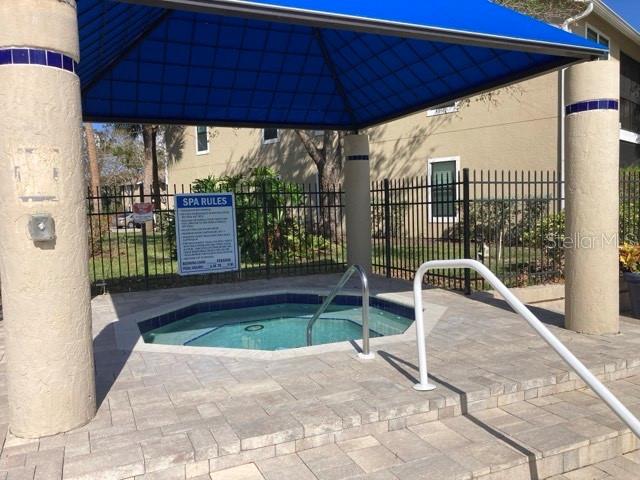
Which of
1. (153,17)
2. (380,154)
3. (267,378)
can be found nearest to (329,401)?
(267,378)

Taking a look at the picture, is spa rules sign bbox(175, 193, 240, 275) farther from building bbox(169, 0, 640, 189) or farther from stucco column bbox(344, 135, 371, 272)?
building bbox(169, 0, 640, 189)

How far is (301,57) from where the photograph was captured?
914 cm

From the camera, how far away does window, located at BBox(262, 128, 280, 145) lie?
72.1ft

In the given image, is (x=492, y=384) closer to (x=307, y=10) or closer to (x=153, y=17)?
(x=307, y=10)

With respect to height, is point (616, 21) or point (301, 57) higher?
point (616, 21)

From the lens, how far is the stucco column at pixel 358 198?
10.6 meters

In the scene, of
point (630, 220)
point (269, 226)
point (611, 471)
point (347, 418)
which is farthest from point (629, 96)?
point (347, 418)

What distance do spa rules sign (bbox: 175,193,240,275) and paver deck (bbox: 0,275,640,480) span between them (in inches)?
157

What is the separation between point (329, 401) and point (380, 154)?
15.3m

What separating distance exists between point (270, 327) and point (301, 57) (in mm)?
4640

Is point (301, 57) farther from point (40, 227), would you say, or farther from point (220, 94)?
point (40, 227)

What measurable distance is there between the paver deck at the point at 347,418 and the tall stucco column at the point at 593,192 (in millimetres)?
550

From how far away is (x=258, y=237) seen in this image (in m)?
13.8

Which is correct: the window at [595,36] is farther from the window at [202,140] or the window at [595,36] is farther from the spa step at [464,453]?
the window at [202,140]
